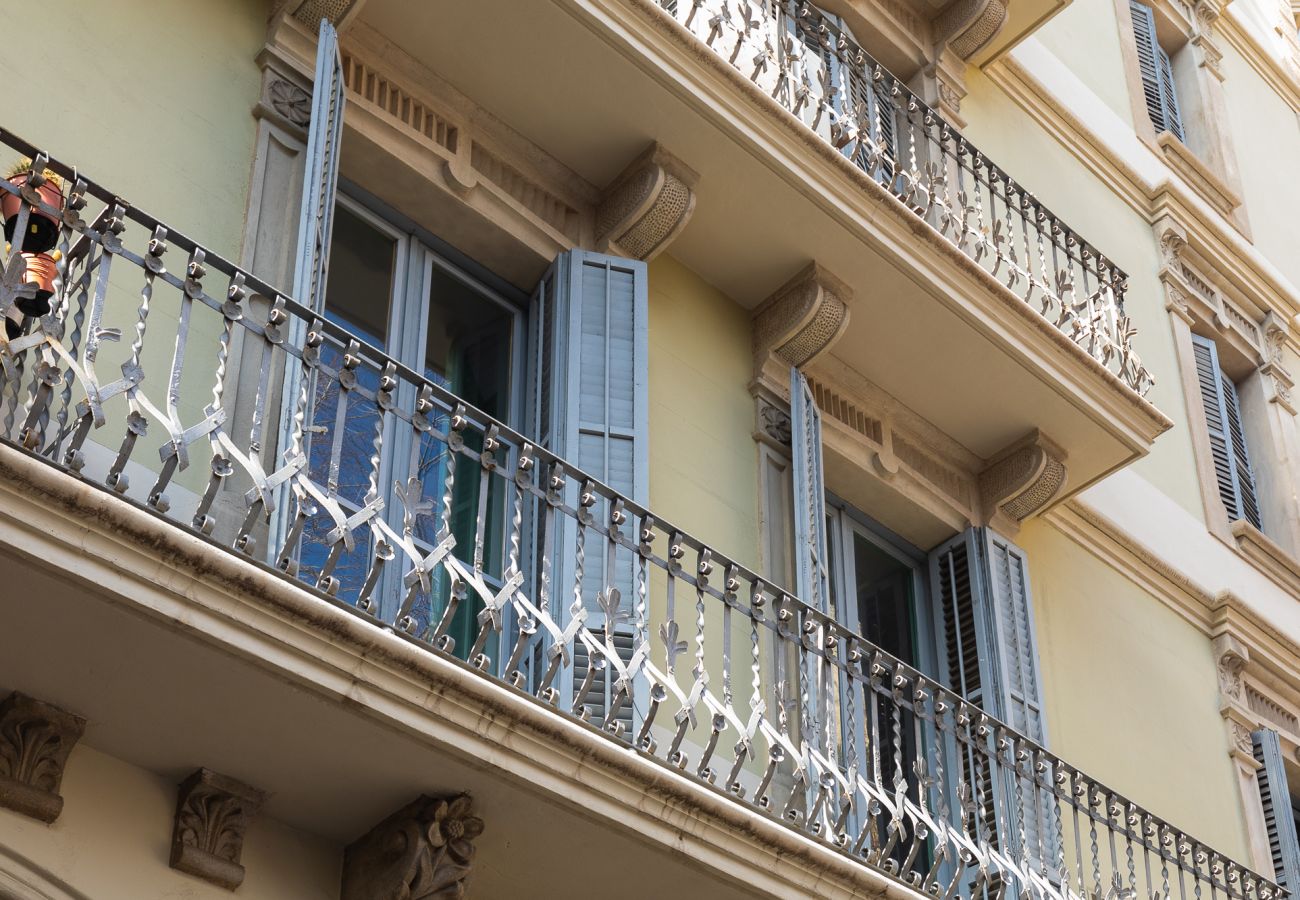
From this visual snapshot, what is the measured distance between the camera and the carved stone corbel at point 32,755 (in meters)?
5.78

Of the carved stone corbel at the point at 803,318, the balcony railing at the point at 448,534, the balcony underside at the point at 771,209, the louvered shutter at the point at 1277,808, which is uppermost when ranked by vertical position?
the balcony underside at the point at 771,209

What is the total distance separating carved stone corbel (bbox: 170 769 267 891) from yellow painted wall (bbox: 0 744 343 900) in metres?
0.04

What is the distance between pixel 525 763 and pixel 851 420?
13.4ft

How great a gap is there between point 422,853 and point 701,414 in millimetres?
3360

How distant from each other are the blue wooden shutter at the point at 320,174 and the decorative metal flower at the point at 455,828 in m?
1.93

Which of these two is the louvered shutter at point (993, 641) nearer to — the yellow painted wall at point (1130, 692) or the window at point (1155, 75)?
the yellow painted wall at point (1130, 692)

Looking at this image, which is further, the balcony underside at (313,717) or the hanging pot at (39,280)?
the hanging pot at (39,280)

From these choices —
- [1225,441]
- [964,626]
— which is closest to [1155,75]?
[1225,441]

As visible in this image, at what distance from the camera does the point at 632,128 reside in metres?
8.95

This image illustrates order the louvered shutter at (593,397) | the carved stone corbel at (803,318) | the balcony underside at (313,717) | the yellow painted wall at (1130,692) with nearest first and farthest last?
the balcony underside at (313,717) < the louvered shutter at (593,397) < the carved stone corbel at (803,318) < the yellow painted wall at (1130,692)

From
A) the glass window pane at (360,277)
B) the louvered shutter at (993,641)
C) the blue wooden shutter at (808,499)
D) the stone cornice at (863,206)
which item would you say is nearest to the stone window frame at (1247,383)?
the stone cornice at (863,206)

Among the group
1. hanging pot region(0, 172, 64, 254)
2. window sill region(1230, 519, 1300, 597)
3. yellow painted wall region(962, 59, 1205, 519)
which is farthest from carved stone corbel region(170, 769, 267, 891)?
window sill region(1230, 519, 1300, 597)

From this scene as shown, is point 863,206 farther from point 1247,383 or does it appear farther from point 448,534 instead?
point 1247,383

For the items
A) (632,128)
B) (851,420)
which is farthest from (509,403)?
(851,420)
